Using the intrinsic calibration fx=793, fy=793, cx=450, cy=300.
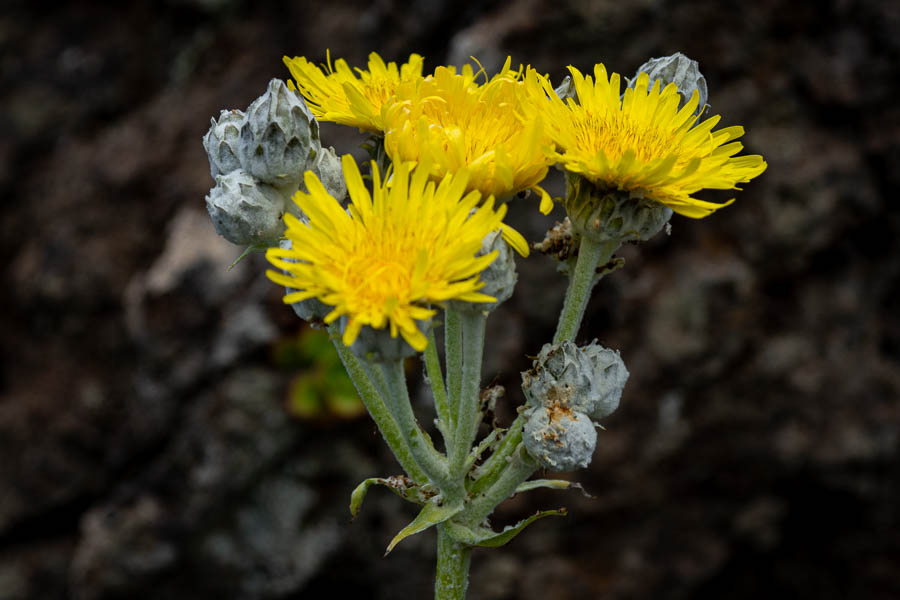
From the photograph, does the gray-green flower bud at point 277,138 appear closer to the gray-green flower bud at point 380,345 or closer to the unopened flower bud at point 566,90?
the gray-green flower bud at point 380,345

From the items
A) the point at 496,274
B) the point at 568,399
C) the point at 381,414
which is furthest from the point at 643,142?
the point at 381,414

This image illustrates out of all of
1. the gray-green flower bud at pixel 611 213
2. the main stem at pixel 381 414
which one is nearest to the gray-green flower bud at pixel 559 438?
the main stem at pixel 381 414

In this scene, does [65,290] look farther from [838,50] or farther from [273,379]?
[838,50]

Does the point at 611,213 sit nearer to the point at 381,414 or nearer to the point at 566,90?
the point at 566,90

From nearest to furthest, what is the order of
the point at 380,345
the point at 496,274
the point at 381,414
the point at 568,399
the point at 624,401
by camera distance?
1. the point at 380,345
2. the point at 496,274
3. the point at 568,399
4. the point at 381,414
5. the point at 624,401

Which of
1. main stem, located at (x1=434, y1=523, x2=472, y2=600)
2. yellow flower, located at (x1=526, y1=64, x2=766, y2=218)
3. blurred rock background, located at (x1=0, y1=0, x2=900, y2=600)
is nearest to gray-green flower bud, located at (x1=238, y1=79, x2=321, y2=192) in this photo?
yellow flower, located at (x1=526, y1=64, x2=766, y2=218)

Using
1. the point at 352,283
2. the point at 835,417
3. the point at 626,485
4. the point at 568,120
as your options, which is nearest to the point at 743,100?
the point at 835,417
